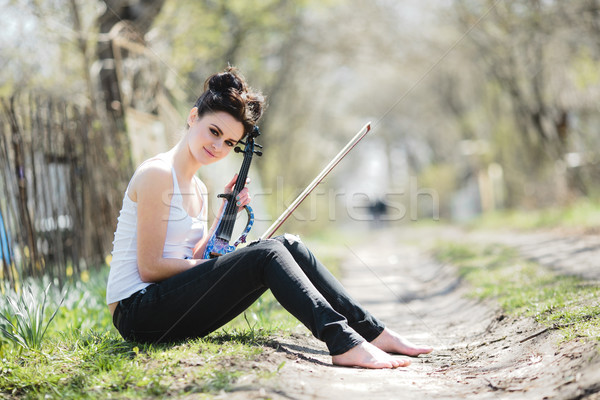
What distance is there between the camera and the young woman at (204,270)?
2.44 m

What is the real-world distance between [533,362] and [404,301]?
2520 mm

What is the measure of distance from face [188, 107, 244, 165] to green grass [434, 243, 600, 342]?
1683 mm

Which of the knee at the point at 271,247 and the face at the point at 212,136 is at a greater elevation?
the face at the point at 212,136

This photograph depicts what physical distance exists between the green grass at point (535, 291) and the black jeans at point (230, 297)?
986mm

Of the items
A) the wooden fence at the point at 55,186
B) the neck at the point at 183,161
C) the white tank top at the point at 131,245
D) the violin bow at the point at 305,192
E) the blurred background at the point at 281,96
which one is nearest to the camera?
the white tank top at the point at 131,245

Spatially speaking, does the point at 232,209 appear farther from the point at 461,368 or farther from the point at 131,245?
the point at 461,368

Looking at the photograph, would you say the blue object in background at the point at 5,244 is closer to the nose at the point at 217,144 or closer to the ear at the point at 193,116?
the ear at the point at 193,116

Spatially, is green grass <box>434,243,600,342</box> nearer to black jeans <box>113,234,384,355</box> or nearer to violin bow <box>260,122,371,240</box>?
black jeans <box>113,234,384,355</box>

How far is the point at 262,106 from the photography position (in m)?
2.82

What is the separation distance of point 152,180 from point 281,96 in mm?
12257

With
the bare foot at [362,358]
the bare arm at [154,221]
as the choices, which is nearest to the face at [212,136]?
the bare arm at [154,221]

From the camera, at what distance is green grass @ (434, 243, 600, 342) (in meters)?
2.66

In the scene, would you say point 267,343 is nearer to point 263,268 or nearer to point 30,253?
point 263,268

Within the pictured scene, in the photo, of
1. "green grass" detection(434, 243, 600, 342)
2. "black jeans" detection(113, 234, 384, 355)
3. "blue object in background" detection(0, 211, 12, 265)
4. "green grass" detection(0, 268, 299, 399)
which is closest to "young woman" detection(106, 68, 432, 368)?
"black jeans" detection(113, 234, 384, 355)
